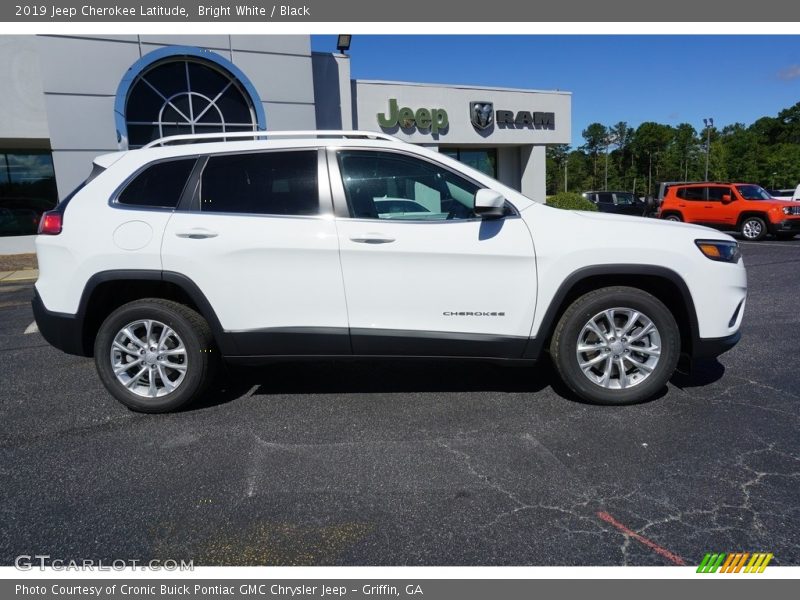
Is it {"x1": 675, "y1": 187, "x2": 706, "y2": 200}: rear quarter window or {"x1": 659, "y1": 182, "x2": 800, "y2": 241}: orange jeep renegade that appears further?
{"x1": 675, "y1": 187, "x2": 706, "y2": 200}: rear quarter window

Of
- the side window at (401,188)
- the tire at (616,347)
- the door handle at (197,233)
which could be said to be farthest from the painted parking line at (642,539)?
the door handle at (197,233)

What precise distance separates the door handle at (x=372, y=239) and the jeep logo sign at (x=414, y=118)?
1618 centimetres

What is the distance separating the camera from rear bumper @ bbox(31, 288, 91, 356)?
12.9ft

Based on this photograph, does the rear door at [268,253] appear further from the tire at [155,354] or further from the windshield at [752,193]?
the windshield at [752,193]

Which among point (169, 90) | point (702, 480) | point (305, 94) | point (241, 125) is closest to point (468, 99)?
point (305, 94)

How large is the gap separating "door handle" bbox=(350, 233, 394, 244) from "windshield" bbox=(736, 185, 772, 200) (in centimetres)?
1645

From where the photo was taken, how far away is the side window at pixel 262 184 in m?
3.78

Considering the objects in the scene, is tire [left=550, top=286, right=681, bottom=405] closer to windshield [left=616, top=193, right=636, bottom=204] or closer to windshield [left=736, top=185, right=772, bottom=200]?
windshield [left=736, top=185, right=772, bottom=200]

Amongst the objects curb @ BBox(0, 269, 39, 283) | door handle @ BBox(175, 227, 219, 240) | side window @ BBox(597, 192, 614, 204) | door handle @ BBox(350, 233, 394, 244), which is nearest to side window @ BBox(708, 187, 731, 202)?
side window @ BBox(597, 192, 614, 204)

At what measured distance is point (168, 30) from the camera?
13.0 m

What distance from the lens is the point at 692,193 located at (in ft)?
57.6

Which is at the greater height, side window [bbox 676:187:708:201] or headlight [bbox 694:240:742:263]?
side window [bbox 676:187:708:201]

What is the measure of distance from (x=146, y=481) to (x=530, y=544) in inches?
80.2

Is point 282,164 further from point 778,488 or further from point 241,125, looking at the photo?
point 241,125
